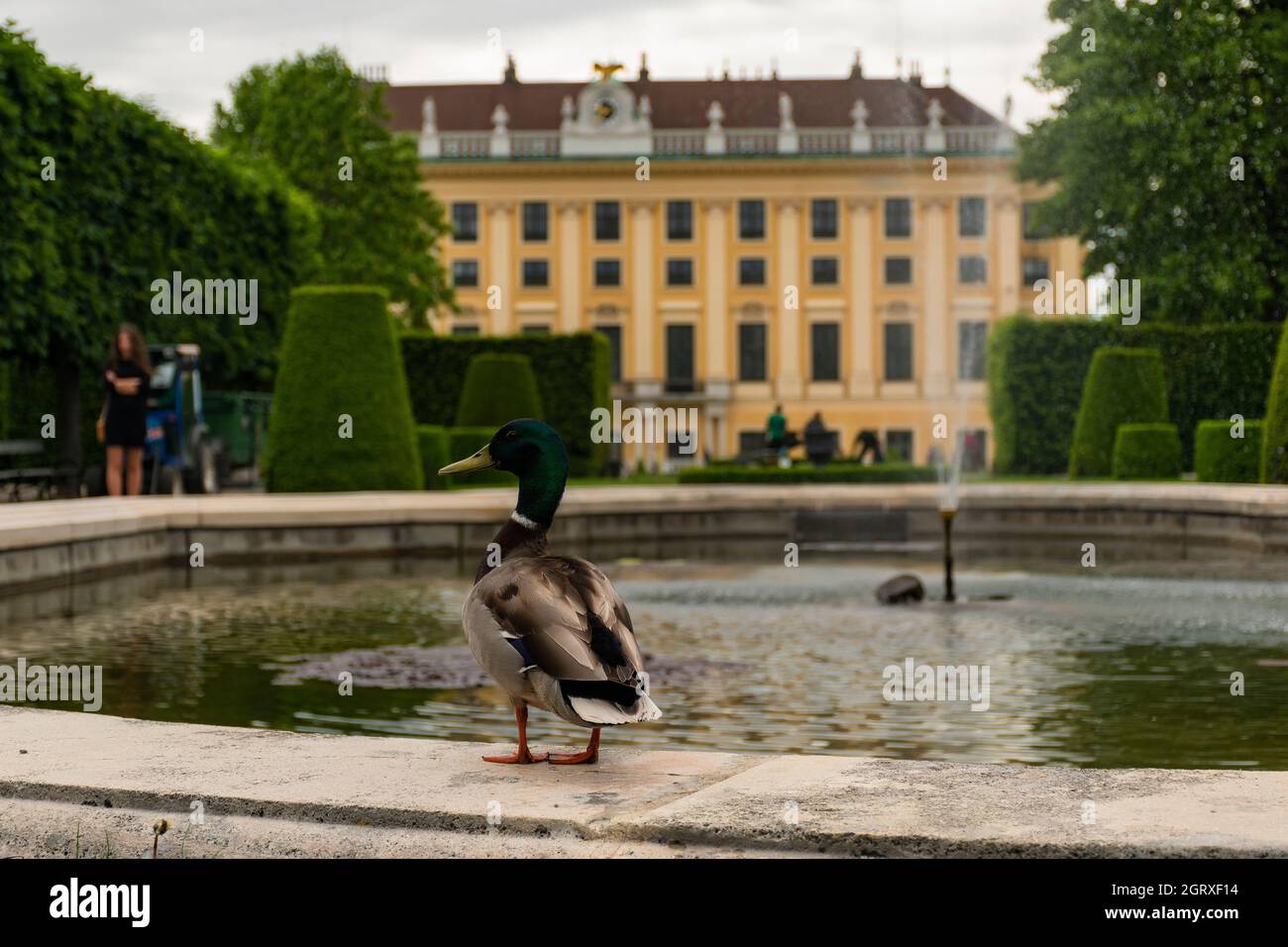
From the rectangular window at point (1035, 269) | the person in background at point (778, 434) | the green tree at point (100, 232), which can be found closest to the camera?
the green tree at point (100, 232)

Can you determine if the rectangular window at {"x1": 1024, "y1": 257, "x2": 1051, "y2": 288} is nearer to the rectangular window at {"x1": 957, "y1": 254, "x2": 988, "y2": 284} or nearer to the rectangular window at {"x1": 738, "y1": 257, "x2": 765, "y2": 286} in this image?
the rectangular window at {"x1": 957, "y1": 254, "x2": 988, "y2": 284}

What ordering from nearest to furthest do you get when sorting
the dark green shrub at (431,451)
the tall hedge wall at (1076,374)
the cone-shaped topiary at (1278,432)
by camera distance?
the cone-shaped topiary at (1278,432), the dark green shrub at (431,451), the tall hedge wall at (1076,374)

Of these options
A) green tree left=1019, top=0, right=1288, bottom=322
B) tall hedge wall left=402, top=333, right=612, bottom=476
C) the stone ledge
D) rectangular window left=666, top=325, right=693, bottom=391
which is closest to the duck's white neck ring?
the stone ledge

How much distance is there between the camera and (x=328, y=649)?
9297 millimetres

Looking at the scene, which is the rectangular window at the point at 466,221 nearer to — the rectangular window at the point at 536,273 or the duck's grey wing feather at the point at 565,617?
the rectangular window at the point at 536,273

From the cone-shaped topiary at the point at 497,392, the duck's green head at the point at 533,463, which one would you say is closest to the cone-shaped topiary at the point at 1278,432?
the cone-shaped topiary at the point at 497,392

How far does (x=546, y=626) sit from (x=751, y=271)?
208 ft

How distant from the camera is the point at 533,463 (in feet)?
16.6

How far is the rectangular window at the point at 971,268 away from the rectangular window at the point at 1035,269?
1709 mm

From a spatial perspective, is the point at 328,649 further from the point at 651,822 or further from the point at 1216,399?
the point at 1216,399

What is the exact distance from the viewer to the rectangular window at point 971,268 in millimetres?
64250

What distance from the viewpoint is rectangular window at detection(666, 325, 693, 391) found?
67500 millimetres

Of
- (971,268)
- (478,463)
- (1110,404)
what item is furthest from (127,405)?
(971,268)
